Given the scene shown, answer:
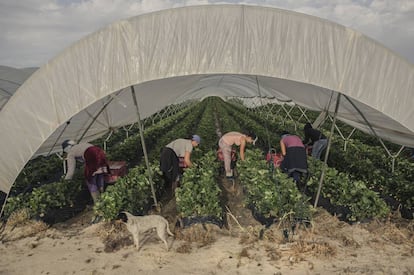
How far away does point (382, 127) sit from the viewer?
7.54 meters

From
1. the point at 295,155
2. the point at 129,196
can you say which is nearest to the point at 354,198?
the point at 295,155

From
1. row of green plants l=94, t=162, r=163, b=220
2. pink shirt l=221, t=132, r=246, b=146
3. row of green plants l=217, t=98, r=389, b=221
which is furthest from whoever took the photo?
pink shirt l=221, t=132, r=246, b=146

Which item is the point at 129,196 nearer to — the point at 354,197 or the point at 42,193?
the point at 42,193

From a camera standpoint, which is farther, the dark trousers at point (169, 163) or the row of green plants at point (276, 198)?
the dark trousers at point (169, 163)

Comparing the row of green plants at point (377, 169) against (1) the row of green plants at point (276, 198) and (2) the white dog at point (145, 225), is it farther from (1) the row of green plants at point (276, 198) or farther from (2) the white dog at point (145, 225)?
(2) the white dog at point (145, 225)

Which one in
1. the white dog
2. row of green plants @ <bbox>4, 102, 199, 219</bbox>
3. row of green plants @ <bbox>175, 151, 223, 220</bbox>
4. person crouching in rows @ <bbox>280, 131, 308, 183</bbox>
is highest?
person crouching in rows @ <bbox>280, 131, 308, 183</bbox>

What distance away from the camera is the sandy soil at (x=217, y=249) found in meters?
4.87

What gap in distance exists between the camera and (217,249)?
213 inches

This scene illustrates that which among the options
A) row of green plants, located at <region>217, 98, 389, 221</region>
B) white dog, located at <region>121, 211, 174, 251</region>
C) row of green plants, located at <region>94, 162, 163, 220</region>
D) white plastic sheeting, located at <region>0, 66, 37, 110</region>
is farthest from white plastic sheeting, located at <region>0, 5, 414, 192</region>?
white plastic sheeting, located at <region>0, 66, 37, 110</region>

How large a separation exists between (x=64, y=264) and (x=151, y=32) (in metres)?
3.81

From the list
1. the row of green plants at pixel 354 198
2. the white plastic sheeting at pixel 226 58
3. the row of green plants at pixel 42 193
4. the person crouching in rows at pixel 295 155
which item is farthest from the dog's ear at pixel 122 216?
the row of green plants at pixel 354 198

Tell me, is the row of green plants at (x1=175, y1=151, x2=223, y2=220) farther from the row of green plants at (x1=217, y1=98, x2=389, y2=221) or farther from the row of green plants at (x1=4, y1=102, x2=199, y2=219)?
the row of green plants at (x1=217, y1=98, x2=389, y2=221)

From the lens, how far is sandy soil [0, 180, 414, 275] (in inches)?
192

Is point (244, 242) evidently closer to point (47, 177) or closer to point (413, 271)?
point (413, 271)
